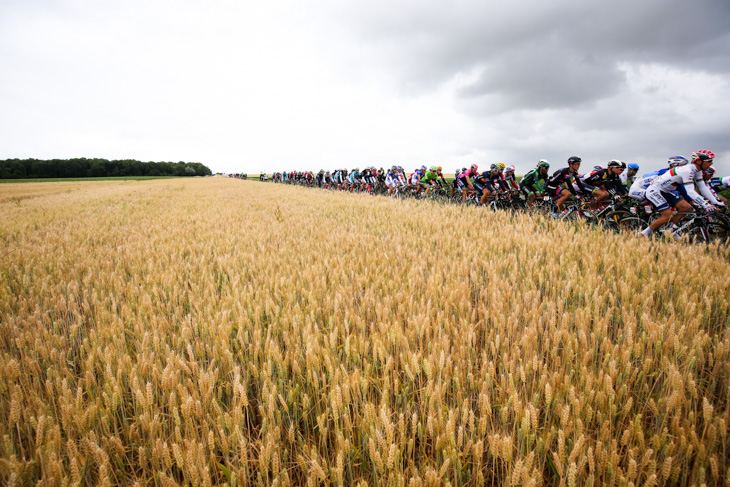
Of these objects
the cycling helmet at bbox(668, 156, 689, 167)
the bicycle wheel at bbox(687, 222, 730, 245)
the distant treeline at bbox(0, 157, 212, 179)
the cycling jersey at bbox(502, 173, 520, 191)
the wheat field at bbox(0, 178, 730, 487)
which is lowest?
the wheat field at bbox(0, 178, 730, 487)

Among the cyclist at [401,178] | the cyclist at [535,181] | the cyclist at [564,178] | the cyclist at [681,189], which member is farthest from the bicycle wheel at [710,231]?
the cyclist at [401,178]

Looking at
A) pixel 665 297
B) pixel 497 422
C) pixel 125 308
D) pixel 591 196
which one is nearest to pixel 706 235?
pixel 591 196

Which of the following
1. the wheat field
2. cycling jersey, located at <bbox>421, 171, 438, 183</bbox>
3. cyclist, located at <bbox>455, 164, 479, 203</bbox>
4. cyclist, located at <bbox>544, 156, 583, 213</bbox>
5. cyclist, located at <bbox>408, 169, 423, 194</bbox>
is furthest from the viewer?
cyclist, located at <bbox>408, 169, 423, 194</bbox>

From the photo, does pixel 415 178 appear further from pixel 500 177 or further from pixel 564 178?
pixel 564 178

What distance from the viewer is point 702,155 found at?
695cm

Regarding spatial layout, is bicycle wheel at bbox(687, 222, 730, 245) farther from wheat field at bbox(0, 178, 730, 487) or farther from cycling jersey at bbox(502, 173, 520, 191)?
cycling jersey at bbox(502, 173, 520, 191)

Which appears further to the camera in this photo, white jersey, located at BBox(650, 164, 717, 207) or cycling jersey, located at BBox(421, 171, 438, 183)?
cycling jersey, located at BBox(421, 171, 438, 183)

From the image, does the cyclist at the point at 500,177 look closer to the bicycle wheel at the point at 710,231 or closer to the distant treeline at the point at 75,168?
the bicycle wheel at the point at 710,231

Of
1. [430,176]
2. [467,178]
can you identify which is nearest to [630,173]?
[467,178]

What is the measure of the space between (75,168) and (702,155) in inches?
5643

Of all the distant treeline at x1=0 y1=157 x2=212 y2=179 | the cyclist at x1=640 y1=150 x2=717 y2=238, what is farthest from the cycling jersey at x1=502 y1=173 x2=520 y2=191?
the distant treeline at x1=0 y1=157 x2=212 y2=179

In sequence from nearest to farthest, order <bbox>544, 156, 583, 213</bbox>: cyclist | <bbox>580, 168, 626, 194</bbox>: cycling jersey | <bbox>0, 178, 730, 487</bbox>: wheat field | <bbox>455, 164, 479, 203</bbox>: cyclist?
<bbox>0, 178, 730, 487</bbox>: wheat field
<bbox>580, 168, 626, 194</bbox>: cycling jersey
<bbox>544, 156, 583, 213</bbox>: cyclist
<bbox>455, 164, 479, 203</bbox>: cyclist

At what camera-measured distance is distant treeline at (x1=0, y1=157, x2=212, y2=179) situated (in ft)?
303

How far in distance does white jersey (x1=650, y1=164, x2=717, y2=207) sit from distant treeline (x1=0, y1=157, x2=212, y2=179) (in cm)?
13398
